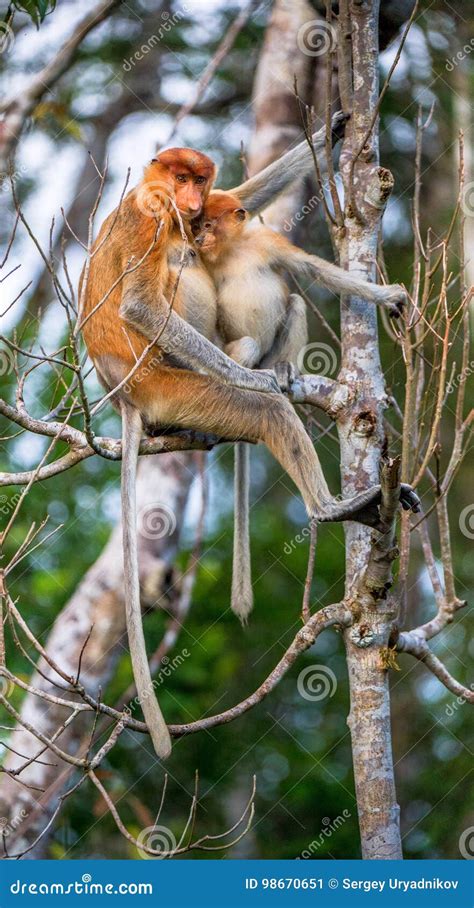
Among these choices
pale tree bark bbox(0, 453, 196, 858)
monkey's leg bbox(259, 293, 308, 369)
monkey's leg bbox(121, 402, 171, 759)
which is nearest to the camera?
monkey's leg bbox(121, 402, 171, 759)

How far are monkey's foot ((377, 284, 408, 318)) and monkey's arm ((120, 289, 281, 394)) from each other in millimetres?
506

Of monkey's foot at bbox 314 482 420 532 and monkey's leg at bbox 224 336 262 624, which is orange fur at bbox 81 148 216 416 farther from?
monkey's foot at bbox 314 482 420 532

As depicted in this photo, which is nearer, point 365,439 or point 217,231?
point 365,439

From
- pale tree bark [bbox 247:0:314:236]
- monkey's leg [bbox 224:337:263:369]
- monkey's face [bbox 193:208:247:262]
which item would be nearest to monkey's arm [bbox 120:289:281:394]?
monkey's leg [bbox 224:337:263:369]

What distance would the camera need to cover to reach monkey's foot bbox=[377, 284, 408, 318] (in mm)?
3906

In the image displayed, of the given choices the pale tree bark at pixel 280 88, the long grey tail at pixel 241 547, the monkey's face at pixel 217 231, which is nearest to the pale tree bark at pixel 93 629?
the long grey tail at pixel 241 547

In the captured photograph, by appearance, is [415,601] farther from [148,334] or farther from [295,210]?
[148,334]

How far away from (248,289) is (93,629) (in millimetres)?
2640

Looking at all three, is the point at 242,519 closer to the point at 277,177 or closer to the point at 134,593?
the point at 134,593

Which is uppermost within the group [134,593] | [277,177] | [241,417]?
[277,177]

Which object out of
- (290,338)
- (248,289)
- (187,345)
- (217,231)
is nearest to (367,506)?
(187,345)

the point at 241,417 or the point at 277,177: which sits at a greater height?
the point at 277,177

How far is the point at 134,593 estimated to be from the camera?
10.9 feet

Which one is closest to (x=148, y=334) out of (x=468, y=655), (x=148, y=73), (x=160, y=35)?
(x=468, y=655)
